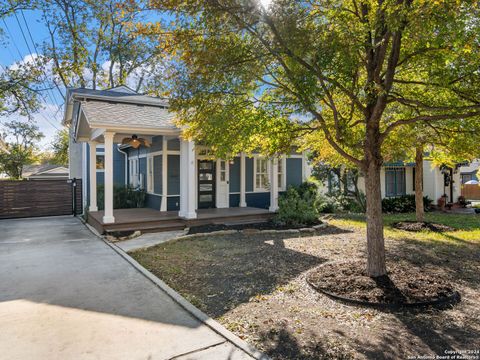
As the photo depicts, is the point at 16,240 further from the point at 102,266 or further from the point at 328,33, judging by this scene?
the point at 328,33

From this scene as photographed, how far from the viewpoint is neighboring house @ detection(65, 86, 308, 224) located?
31.8 ft

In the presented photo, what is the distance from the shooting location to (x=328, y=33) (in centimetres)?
452

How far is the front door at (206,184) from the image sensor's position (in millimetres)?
12594

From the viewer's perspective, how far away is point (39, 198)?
1419cm

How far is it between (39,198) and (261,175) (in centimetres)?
970

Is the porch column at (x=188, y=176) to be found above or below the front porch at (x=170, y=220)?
above

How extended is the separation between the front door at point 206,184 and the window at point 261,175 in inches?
76.9

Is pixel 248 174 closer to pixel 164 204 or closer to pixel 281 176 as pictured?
pixel 281 176

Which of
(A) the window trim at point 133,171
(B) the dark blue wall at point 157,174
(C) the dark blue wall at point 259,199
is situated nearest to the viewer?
(B) the dark blue wall at point 157,174

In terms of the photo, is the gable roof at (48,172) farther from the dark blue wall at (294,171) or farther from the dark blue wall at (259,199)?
the dark blue wall at (294,171)

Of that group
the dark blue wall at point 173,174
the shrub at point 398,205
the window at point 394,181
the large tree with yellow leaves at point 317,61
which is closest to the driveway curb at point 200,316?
the large tree with yellow leaves at point 317,61

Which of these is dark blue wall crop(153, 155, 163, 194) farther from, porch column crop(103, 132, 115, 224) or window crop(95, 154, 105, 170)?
window crop(95, 154, 105, 170)

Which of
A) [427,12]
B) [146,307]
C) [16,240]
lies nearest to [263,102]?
[427,12]

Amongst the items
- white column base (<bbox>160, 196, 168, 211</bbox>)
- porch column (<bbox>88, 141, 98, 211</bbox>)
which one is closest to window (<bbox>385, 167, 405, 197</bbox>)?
white column base (<bbox>160, 196, 168, 211</bbox>)
